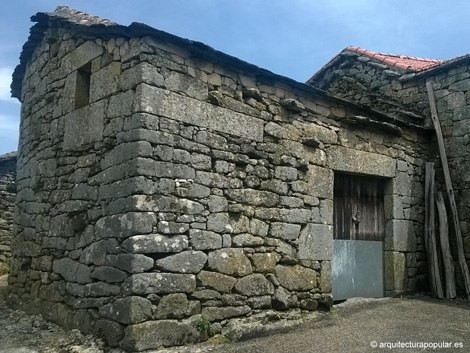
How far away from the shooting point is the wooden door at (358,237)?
6008 mm

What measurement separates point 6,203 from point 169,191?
22.7ft

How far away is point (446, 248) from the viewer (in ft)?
22.1

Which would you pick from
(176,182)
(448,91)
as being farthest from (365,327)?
(448,91)

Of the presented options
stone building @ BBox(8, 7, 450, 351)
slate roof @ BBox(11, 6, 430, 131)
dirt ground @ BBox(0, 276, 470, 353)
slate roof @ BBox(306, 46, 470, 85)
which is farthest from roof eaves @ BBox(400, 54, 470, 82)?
dirt ground @ BBox(0, 276, 470, 353)

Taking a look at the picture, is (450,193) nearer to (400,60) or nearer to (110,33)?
(400,60)

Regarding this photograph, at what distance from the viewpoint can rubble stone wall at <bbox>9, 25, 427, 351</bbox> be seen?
4.12 meters

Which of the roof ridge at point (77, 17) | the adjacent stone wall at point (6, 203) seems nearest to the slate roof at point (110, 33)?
the roof ridge at point (77, 17)

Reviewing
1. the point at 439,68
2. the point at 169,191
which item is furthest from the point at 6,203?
the point at 439,68

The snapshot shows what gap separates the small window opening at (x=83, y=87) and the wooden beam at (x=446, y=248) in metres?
5.26

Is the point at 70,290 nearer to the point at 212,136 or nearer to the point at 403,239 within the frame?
the point at 212,136

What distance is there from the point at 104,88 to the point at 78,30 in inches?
38.9

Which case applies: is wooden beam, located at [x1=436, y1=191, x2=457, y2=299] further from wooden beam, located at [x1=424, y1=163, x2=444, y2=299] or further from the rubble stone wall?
the rubble stone wall

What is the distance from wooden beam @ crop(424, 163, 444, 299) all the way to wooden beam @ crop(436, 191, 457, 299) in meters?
0.10

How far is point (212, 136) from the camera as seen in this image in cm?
466
